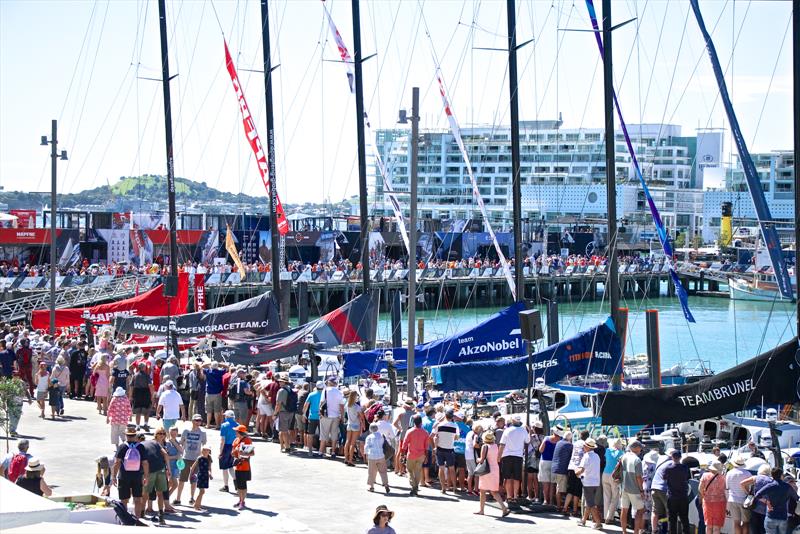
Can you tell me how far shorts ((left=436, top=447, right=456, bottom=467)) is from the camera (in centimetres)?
1611

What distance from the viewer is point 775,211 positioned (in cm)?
15800

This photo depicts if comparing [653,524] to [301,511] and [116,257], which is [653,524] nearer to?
[301,511]

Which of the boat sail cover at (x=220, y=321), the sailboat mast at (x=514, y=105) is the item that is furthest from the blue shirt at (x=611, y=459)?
the boat sail cover at (x=220, y=321)

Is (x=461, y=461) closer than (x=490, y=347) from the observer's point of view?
Yes

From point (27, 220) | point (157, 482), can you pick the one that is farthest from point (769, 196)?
point (157, 482)

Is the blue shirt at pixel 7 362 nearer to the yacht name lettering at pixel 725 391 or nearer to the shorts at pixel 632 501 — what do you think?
the shorts at pixel 632 501

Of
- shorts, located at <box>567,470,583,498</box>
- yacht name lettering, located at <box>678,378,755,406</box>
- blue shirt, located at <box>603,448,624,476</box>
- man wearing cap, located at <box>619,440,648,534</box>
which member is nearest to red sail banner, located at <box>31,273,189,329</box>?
shorts, located at <box>567,470,583,498</box>

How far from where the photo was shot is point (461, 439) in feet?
53.9

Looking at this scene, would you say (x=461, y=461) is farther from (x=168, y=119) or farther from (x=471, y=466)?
(x=168, y=119)

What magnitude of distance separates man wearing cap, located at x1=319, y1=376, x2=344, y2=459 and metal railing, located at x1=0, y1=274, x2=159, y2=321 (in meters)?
31.4

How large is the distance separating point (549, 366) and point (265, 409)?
483cm

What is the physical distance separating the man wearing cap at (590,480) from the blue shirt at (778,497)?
2359mm

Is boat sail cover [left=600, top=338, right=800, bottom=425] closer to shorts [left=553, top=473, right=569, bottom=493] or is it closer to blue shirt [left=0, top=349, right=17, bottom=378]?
shorts [left=553, top=473, right=569, bottom=493]

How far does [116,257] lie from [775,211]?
353 feet
